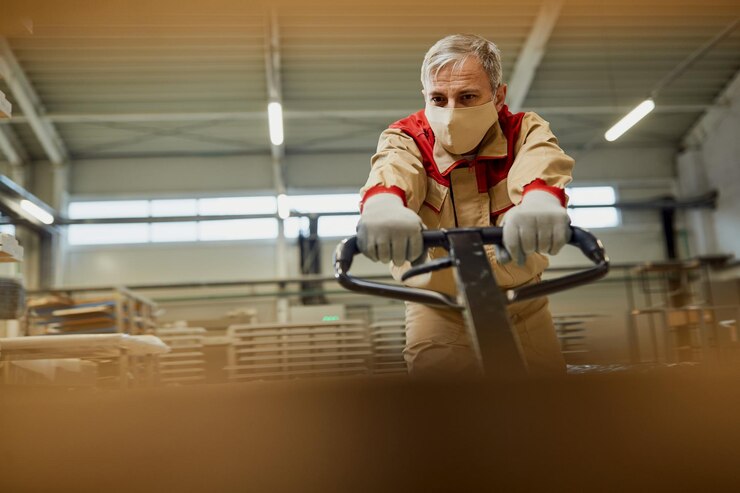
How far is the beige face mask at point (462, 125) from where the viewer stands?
191 centimetres

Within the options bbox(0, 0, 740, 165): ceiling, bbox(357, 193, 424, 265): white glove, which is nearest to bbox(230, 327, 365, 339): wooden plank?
bbox(357, 193, 424, 265): white glove

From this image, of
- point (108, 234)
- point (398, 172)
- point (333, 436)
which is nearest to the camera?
point (333, 436)

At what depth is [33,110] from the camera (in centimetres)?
1305

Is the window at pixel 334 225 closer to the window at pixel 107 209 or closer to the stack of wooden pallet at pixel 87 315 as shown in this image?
the window at pixel 107 209

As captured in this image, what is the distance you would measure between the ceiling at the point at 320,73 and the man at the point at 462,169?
8.99m

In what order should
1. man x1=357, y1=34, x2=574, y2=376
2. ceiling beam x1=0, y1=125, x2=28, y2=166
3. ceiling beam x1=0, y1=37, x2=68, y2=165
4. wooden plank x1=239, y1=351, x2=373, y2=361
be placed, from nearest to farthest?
man x1=357, y1=34, x2=574, y2=376, wooden plank x1=239, y1=351, x2=373, y2=361, ceiling beam x1=0, y1=37, x2=68, y2=165, ceiling beam x1=0, y1=125, x2=28, y2=166

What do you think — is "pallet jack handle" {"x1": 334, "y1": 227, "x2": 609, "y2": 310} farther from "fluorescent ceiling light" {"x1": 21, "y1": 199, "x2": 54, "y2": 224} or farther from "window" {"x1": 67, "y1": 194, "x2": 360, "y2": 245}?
"window" {"x1": 67, "y1": 194, "x2": 360, "y2": 245}

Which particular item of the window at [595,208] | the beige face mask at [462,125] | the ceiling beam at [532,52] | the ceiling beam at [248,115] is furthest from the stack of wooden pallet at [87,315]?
the window at [595,208]

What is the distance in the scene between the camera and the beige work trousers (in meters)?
1.89

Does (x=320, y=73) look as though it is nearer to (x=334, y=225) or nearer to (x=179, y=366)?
(x=334, y=225)

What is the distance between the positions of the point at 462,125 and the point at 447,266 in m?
0.67

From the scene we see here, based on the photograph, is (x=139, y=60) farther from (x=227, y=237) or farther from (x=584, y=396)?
(x=584, y=396)

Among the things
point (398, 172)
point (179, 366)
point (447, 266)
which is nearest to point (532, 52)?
point (179, 366)

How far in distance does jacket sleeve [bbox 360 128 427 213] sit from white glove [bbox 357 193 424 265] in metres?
0.17
